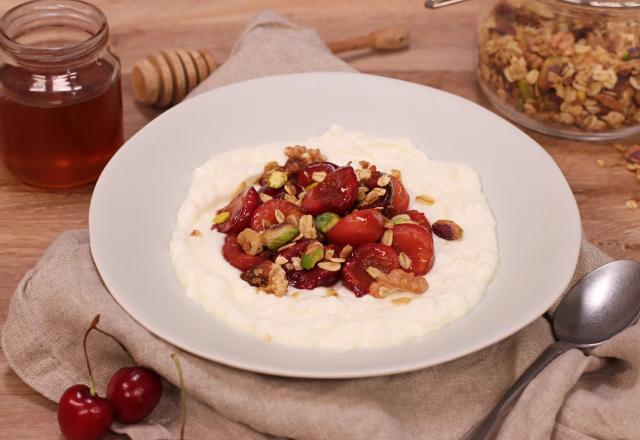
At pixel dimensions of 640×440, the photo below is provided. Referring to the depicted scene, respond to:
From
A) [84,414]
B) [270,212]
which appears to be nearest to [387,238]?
[270,212]

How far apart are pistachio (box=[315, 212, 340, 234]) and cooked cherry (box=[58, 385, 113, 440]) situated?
2.04 feet

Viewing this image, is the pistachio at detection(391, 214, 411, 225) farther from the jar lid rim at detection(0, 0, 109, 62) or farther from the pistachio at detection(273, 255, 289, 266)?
the jar lid rim at detection(0, 0, 109, 62)

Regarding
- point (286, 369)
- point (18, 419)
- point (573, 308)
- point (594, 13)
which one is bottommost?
point (18, 419)

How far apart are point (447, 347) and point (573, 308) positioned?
19.3 inches

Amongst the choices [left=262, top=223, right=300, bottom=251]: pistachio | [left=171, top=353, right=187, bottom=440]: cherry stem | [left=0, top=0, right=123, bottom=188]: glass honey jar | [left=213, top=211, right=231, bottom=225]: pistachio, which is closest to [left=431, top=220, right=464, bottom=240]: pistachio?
[left=262, top=223, right=300, bottom=251]: pistachio

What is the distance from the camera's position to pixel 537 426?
1849 millimetres

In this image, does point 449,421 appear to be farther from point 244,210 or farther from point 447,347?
point 244,210

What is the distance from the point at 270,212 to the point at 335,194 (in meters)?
0.16

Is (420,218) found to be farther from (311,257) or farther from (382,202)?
(311,257)

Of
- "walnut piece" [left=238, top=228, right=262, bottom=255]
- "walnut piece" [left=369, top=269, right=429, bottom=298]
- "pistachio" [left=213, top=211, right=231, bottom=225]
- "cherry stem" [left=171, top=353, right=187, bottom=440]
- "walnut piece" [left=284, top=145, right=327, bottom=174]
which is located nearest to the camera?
"cherry stem" [left=171, top=353, right=187, bottom=440]

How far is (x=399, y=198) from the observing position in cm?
222

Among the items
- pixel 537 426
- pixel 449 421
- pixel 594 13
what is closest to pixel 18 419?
pixel 449 421

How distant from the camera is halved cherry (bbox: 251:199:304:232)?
6.94ft

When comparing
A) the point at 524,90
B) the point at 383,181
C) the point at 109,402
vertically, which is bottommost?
the point at 109,402
